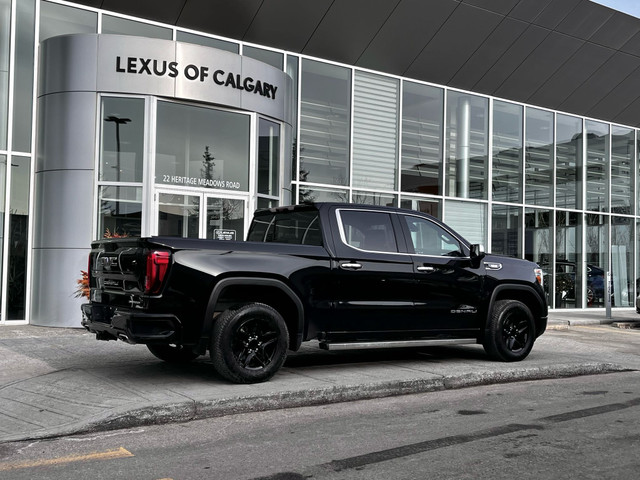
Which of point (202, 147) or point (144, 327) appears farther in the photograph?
point (202, 147)

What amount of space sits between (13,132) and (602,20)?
15.9 metres

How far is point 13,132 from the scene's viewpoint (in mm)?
13117

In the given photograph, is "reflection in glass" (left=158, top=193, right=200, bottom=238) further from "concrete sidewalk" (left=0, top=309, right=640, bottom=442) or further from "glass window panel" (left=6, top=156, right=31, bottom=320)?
"concrete sidewalk" (left=0, top=309, right=640, bottom=442)

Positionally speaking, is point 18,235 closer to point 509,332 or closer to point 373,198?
point 373,198

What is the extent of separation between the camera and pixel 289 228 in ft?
28.1

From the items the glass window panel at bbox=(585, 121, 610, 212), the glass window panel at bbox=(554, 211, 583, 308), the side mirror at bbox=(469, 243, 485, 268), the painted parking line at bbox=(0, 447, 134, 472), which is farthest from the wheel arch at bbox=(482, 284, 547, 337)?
the glass window panel at bbox=(585, 121, 610, 212)

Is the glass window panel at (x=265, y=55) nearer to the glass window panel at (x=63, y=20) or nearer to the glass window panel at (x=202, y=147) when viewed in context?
the glass window panel at (x=202, y=147)

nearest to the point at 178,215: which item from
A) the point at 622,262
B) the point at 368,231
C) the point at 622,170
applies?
the point at 368,231

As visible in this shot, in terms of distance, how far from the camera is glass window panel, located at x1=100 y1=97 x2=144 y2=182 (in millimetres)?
12984

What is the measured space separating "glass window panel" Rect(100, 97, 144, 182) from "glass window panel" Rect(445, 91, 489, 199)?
9407mm

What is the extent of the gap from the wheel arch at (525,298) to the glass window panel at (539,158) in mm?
12208

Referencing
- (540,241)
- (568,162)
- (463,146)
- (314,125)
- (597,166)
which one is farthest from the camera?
(597,166)

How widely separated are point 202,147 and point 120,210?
6.52ft

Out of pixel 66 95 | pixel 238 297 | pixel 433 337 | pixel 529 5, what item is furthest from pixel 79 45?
pixel 529 5
